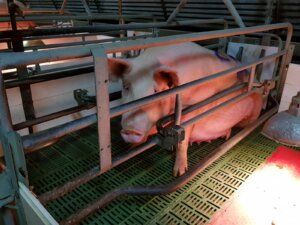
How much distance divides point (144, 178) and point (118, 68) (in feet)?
3.14

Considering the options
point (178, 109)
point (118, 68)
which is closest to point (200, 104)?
point (178, 109)

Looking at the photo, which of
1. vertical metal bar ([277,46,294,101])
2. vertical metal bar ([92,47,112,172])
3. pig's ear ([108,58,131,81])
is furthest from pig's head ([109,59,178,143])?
vertical metal bar ([277,46,294,101])

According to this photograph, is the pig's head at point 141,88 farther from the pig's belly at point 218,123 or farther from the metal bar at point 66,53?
the pig's belly at point 218,123

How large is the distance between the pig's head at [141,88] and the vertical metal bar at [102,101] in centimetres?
52

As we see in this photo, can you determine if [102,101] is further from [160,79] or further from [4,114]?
[160,79]

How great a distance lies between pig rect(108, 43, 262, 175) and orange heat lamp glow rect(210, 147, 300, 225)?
0.53m

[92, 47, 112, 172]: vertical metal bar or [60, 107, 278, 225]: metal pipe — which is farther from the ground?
[92, 47, 112, 172]: vertical metal bar

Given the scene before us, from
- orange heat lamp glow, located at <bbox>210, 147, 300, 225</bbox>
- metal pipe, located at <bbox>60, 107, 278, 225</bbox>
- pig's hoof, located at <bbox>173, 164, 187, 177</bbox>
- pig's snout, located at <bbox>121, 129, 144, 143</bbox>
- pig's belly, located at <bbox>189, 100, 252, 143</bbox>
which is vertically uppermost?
pig's snout, located at <bbox>121, 129, 144, 143</bbox>

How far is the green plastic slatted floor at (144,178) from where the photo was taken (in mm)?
1923

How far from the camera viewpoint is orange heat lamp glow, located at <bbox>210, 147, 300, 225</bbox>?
1.89 meters

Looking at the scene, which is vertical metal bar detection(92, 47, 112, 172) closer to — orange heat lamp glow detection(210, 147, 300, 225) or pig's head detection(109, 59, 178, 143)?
pig's head detection(109, 59, 178, 143)

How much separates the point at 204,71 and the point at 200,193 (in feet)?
3.41

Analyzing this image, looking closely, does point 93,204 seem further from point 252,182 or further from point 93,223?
point 252,182

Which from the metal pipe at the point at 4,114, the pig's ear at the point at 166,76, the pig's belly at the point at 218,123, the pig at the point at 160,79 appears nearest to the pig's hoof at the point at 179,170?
the pig at the point at 160,79
